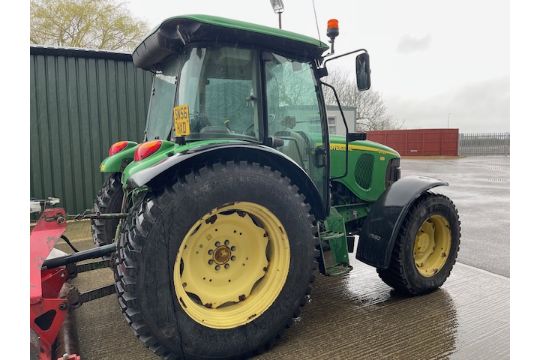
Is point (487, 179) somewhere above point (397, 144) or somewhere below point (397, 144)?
below

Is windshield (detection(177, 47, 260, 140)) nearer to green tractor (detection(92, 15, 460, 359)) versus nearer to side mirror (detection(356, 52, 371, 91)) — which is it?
green tractor (detection(92, 15, 460, 359))

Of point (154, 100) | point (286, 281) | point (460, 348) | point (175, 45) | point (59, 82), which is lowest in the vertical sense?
point (460, 348)

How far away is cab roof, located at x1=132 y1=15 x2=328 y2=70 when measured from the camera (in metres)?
2.53

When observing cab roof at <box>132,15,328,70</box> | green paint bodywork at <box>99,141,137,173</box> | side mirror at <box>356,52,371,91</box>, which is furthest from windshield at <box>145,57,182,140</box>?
side mirror at <box>356,52,371,91</box>

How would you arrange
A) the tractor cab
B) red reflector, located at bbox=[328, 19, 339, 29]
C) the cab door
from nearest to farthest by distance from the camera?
1. the tractor cab
2. the cab door
3. red reflector, located at bbox=[328, 19, 339, 29]

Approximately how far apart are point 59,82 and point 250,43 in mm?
5167

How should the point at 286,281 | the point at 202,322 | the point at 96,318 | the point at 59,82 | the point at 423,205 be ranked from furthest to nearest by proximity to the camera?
the point at 59,82 → the point at 423,205 → the point at 96,318 → the point at 286,281 → the point at 202,322

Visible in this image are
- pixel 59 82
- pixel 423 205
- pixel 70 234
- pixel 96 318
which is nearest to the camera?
pixel 96 318

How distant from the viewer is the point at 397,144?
26812 millimetres

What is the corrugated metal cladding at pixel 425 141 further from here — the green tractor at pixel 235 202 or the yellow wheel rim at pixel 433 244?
the green tractor at pixel 235 202

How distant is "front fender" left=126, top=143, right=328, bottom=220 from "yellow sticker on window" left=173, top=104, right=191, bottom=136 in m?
0.18

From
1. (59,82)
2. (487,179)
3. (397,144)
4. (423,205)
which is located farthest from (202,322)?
(397,144)

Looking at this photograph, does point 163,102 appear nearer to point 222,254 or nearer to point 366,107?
point 222,254

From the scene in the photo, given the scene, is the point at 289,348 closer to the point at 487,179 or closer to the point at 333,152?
the point at 333,152
